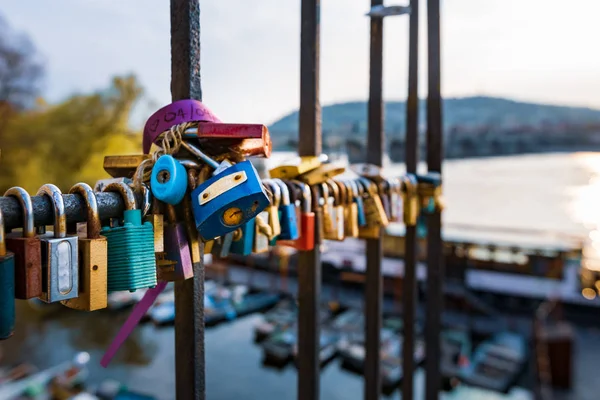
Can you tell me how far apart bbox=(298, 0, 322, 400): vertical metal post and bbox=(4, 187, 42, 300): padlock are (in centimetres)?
65

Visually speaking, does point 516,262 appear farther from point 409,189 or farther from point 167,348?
point 409,189

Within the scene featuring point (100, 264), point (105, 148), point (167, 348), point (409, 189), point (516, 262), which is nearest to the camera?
point (100, 264)

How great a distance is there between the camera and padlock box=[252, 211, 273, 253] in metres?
0.69

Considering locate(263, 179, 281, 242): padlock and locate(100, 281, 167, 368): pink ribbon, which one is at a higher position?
locate(263, 179, 281, 242): padlock

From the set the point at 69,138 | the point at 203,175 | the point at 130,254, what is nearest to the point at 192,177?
the point at 203,175

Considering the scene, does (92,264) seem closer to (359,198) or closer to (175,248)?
(175,248)

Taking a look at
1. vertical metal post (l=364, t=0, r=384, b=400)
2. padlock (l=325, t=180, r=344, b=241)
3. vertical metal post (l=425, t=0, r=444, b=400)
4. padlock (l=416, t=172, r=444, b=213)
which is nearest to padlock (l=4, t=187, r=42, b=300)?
padlock (l=325, t=180, r=344, b=241)

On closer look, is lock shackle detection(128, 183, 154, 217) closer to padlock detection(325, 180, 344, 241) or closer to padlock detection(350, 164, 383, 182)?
padlock detection(325, 180, 344, 241)

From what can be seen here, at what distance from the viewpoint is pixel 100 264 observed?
0.45 meters

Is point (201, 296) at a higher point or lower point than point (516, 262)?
higher

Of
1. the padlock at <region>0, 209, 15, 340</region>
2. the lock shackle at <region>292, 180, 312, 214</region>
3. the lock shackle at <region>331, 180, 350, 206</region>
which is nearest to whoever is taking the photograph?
the padlock at <region>0, 209, 15, 340</region>

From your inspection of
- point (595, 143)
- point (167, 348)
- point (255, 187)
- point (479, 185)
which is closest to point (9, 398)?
point (167, 348)

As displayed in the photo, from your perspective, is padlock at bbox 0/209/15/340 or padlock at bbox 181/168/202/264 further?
padlock at bbox 181/168/202/264

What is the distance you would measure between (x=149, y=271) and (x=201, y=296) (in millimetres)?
179
